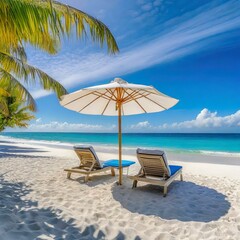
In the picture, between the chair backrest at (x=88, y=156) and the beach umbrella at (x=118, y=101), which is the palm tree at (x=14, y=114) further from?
the chair backrest at (x=88, y=156)

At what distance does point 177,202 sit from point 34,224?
2360 millimetres

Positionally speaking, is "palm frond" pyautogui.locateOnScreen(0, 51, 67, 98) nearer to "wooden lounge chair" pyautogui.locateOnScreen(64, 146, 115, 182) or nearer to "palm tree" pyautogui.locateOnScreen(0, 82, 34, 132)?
"wooden lounge chair" pyautogui.locateOnScreen(64, 146, 115, 182)

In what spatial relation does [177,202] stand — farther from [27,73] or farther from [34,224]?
[27,73]

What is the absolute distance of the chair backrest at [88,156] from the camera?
211 inches

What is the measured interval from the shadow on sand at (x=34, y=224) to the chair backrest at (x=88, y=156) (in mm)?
1913

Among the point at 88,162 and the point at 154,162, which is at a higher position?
the point at 154,162

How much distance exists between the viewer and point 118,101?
505 centimetres

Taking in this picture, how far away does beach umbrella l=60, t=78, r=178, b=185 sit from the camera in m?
4.94

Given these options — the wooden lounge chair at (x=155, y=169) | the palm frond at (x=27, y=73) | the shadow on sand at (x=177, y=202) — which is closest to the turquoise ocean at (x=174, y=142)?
the palm frond at (x=27, y=73)

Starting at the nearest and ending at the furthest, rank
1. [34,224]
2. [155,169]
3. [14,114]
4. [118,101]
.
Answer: [34,224]
[155,169]
[118,101]
[14,114]

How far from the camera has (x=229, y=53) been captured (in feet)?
71.5

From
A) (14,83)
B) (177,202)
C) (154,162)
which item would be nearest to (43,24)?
(154,162)

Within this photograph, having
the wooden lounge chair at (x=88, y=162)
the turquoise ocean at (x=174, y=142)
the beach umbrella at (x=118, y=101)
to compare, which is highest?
the beach umbrella at (x=118, y=101)

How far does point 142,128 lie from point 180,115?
13396 mm
